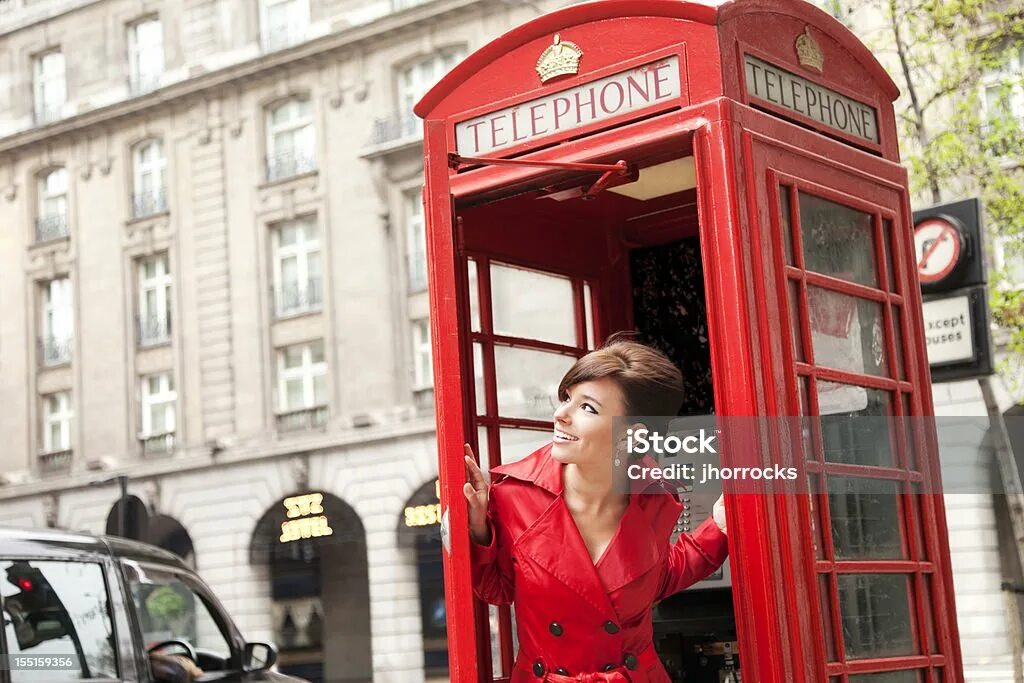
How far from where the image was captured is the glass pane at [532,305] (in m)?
4.68

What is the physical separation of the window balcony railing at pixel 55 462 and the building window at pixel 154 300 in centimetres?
273

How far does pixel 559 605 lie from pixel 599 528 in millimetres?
255

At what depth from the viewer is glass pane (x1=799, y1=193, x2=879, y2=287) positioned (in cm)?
400

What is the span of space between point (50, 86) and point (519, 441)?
24.4m

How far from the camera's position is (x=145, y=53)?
83.5 feet

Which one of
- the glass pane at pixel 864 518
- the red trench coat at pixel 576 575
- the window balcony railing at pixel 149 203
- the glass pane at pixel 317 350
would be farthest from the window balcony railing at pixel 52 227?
the glass pane at pixel 864 518

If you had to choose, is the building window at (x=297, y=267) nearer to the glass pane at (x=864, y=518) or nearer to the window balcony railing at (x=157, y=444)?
the window balcony railing at (x=157, y=444)

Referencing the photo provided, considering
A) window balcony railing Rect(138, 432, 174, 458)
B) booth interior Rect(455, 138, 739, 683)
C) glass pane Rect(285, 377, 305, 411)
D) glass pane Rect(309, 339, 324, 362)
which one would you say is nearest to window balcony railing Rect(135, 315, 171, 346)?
window balcony railing Rect(138, 432, 174, 458)

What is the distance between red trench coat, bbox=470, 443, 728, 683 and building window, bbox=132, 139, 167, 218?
22.2 meters

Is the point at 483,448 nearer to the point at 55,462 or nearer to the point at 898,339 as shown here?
the point at 898,339

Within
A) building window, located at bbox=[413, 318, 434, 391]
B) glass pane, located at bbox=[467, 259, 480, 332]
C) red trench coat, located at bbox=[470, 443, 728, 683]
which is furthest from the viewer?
building window, located at bbox=[413, 318, 434, 391]

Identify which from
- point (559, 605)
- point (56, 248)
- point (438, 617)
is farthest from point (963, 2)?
point (56, 248)

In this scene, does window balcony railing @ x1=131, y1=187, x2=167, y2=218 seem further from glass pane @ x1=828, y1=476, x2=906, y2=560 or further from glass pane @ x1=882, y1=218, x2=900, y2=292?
glass pane @ x1=828, y1=476, x2=906, y2=560

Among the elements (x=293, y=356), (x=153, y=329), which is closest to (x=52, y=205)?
(x=153, y=329)
